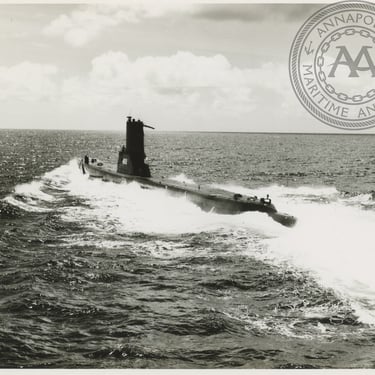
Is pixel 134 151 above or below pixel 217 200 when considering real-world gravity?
above

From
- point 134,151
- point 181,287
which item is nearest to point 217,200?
point 181,287

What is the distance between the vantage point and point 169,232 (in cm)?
2953

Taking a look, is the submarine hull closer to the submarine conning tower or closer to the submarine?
the submarine

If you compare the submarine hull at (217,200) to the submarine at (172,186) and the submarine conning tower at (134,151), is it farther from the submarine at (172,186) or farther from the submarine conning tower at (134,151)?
the submarine conning tower at (134,151)

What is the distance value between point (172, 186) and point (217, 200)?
6.65 m

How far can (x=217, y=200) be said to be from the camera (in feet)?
113

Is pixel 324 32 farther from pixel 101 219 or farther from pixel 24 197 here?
pixel 24 197

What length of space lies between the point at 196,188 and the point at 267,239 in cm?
1291

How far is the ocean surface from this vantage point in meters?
15.0

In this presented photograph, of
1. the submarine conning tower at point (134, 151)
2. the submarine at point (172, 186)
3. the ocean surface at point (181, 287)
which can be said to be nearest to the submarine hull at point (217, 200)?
the submarine at point (172, 186)

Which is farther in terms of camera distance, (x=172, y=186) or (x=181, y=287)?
(x=172, y=186)

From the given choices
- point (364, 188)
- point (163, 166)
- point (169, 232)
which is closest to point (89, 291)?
point (169, 232)

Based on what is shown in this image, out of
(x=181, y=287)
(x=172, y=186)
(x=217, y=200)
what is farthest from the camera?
(x=172, y=186)

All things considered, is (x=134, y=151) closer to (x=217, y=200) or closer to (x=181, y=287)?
(x=217, y=200)
